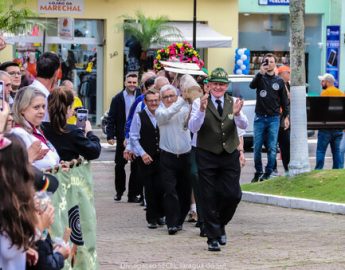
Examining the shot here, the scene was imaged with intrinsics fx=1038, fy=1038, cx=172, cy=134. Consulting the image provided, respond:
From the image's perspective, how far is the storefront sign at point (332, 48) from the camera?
35.2 m

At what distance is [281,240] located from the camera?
11.4 meters

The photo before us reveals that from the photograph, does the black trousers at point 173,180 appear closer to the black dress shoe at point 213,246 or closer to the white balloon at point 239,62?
the black dress shoe at point 213,246

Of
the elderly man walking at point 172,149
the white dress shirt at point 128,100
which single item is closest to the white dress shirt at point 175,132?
the elderly man walking at point 172,149

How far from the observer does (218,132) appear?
10898 mm

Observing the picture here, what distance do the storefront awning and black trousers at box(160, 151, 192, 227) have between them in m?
22.2

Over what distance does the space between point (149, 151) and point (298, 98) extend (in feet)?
11.5

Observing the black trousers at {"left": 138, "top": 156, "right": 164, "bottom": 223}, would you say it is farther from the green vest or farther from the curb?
the curb

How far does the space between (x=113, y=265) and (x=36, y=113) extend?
8.53ft

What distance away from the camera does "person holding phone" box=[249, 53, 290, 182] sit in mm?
17672

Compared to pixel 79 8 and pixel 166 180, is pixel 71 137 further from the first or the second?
pixel 79 8

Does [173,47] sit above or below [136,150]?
above

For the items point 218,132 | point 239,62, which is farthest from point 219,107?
point 239,62

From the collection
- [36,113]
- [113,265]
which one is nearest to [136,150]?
[113,265]

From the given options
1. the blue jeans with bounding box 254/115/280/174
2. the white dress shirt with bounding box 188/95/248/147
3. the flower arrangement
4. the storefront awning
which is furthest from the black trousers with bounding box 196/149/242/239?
the storefront awning
